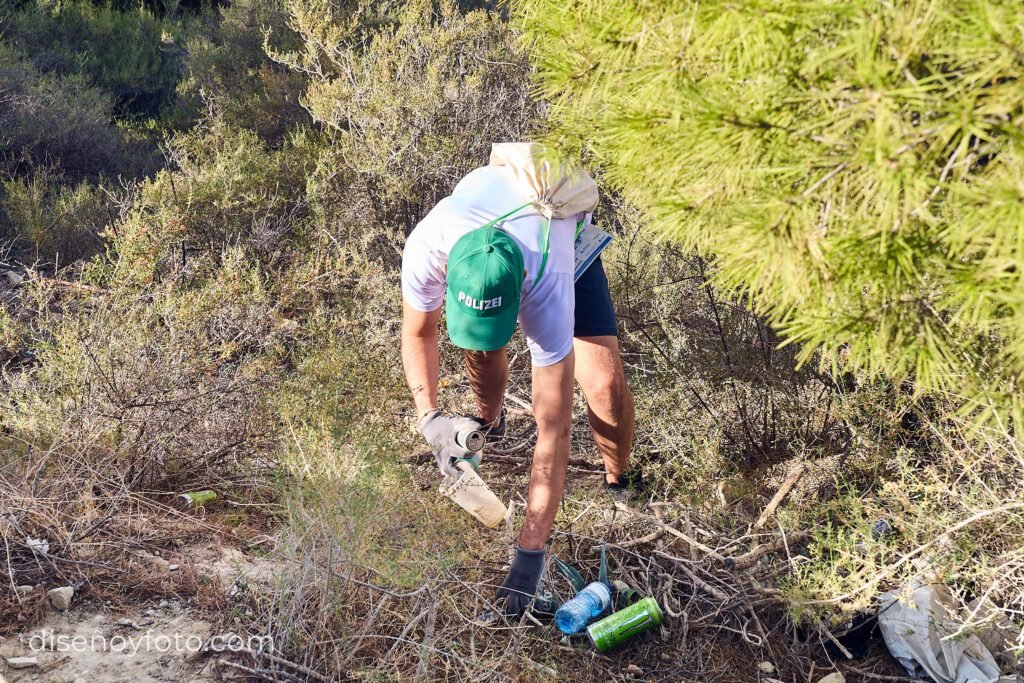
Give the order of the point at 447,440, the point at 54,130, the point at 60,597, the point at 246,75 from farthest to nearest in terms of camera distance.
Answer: the point at 246,75
the point at 54,130
the point at 447,440
the point at 60,597

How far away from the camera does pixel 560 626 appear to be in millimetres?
2506

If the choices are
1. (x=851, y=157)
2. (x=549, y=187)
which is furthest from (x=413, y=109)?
(x=851, y=157)

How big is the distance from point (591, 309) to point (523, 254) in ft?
Answer: 1.83

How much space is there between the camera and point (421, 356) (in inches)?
113

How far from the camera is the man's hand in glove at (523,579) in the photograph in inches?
98.3

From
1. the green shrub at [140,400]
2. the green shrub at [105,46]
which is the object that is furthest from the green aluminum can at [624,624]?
the green shrub at [105,46]

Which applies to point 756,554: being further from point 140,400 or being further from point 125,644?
point 140,400

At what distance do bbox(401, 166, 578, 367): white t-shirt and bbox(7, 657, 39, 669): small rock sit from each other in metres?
1.42

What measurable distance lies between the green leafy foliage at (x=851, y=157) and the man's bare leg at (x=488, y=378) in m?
1.45

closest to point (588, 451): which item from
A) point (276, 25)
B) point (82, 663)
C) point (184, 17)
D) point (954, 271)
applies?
point (82, 663)

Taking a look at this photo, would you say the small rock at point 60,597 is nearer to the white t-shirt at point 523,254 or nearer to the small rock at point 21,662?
the small rock at point 21,662

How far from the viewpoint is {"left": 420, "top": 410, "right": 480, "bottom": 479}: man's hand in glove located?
266 cm

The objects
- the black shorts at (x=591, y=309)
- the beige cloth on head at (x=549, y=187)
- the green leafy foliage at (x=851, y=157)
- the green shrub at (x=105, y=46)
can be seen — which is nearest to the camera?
the green leafy foliage at (x=851, y=157)

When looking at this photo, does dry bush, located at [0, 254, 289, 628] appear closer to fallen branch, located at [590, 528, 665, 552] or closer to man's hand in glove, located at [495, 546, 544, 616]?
man's hand in glove, located at [495, 546, 544, 616]
